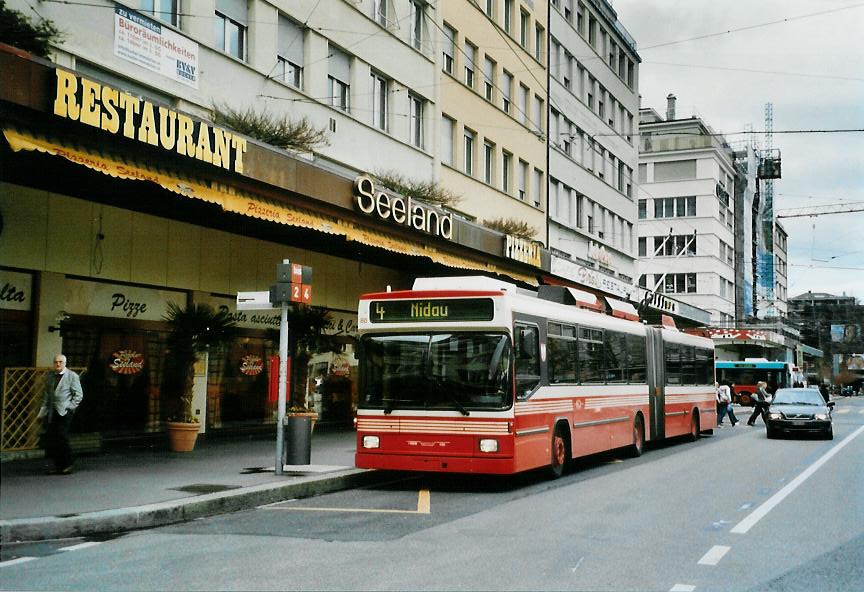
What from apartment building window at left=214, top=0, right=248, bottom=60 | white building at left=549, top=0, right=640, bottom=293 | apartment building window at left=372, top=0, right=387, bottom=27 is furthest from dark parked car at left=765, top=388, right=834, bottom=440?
apartment building window at left=214, top=0, right=248, bottom=60

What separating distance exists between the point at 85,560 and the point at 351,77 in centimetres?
1922

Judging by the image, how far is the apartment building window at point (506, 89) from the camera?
37.1 metres

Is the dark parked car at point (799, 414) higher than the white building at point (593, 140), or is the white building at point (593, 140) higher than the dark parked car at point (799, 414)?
the white building at point (593, 140)

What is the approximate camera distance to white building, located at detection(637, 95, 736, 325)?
253 feet

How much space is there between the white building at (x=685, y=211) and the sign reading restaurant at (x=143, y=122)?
64.8m

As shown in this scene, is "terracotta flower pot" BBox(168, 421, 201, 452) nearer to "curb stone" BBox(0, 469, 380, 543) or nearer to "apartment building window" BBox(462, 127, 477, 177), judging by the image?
"curb stone" BBox(0, 469, 380, 543)

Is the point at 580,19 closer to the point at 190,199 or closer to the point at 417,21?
the point at 417,21

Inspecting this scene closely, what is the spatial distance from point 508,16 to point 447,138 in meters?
8.78

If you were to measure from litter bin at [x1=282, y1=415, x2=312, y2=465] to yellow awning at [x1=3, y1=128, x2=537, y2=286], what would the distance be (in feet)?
12.3

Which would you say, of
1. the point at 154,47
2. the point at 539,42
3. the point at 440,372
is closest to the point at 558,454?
the point at 440,372

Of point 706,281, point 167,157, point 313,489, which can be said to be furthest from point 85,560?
point 706,281

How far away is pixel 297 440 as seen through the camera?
1434cm

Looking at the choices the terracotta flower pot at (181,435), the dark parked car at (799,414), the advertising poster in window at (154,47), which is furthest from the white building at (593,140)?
the terracotta flower pot at (181,435)

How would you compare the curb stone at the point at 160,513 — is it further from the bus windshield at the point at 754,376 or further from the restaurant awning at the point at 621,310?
the bus windshield at the point at 754,376
